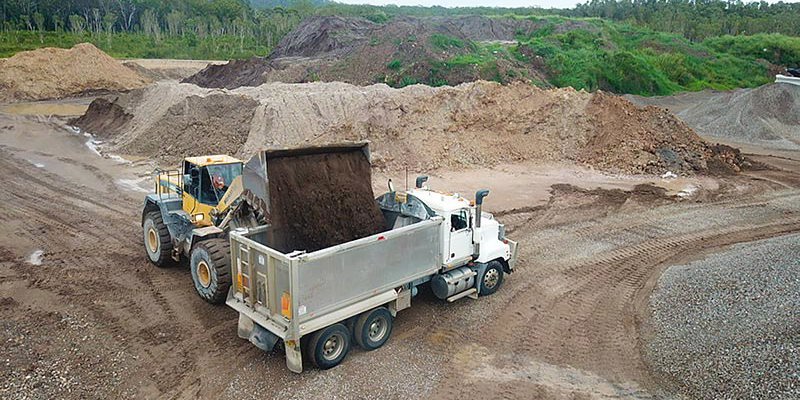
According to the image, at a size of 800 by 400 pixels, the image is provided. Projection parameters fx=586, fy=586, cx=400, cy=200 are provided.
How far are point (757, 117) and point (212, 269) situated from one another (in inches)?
1297

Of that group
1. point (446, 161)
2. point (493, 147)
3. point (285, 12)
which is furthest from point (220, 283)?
point (285, 12)

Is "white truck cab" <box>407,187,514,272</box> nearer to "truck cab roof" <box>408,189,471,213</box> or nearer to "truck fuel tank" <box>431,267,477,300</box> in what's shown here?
"truck cab roof" <box>408,189,471,213</box>

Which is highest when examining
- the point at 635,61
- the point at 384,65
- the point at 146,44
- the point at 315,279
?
the point at 146,44

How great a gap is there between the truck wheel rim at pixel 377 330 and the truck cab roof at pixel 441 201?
219cm

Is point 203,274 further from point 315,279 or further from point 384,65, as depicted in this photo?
point 384,65

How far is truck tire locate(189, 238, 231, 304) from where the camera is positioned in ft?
32.2

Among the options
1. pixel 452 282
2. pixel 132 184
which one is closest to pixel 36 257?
pixel 132 184

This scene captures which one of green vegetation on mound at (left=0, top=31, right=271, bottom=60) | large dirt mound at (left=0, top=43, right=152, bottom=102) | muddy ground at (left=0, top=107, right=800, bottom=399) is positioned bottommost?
muddy ground at (left=0, top=107, right=800, bottom=399)

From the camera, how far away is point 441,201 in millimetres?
10289

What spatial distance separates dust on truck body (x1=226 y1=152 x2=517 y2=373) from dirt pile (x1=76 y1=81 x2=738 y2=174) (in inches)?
444

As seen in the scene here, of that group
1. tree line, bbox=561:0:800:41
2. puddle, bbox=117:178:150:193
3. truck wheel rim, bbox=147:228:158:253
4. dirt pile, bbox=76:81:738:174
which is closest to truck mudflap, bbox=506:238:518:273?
truck wheel rim, bbox=147:228:158:253

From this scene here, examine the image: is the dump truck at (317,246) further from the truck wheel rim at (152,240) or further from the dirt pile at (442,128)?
the dirt pile at (442,128)

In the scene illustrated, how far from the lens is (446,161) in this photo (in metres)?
22.0

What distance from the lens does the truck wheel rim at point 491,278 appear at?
35.4ft
